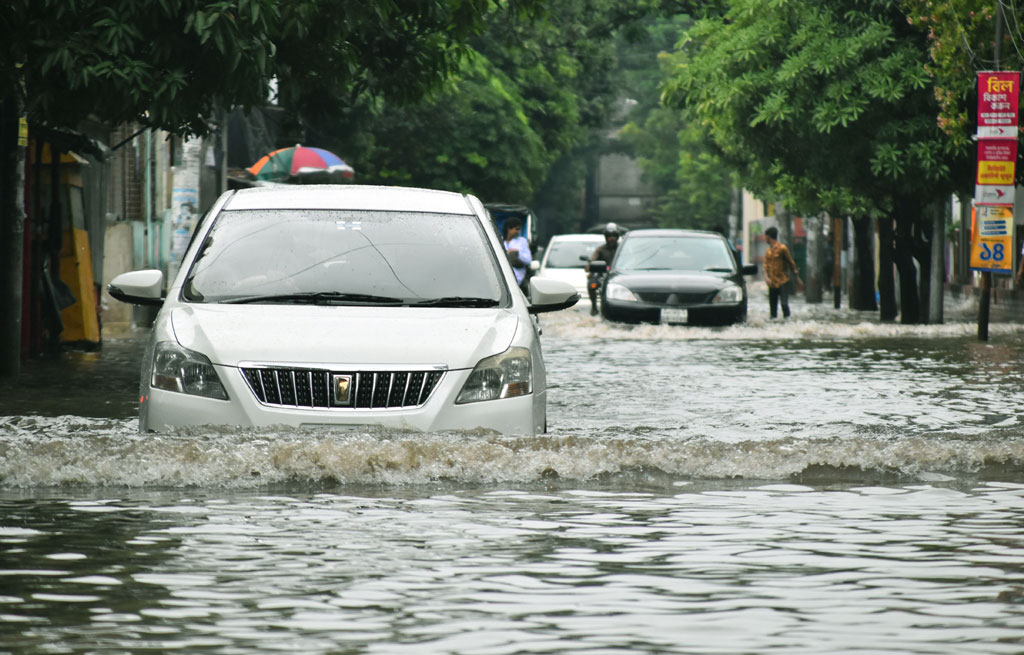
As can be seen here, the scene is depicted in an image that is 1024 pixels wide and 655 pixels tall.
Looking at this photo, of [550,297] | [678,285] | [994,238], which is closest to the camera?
[550,297]

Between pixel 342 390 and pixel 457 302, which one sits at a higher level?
pixel 457 302

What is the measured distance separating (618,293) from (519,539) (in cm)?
2033

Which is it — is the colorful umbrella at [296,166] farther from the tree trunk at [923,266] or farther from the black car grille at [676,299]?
the tree trunk at [923,266]

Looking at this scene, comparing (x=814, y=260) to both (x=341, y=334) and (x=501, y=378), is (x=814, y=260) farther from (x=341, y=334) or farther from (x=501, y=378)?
(x=341, y=334)

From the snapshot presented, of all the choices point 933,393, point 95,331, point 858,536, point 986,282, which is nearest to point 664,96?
point 986,282

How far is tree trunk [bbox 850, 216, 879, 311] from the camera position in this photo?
42.0 metres

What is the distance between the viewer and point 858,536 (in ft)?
25.0

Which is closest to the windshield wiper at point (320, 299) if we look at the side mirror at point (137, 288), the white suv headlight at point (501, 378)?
the side mirror at point (137, 288)

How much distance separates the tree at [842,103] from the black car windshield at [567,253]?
6441 mm

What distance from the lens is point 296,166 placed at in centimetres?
3403

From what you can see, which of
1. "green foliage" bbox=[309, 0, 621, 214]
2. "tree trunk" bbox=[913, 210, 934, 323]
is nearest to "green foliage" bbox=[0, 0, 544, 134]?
"tree trunk" bbox=[913, 210, 934, 323]

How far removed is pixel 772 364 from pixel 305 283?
10843mm

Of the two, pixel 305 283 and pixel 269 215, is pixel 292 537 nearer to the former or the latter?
pixel 305 283

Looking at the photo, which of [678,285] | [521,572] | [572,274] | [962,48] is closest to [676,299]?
[678,285]
